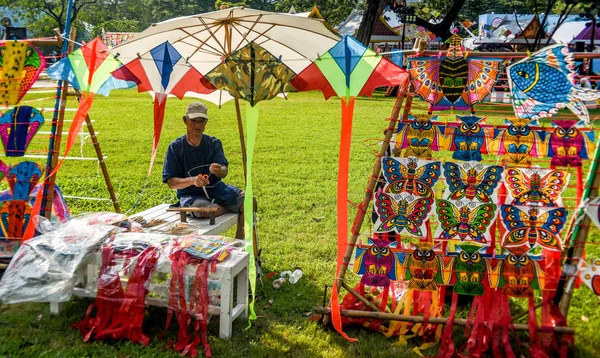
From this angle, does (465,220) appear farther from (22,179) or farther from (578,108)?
(22,179)

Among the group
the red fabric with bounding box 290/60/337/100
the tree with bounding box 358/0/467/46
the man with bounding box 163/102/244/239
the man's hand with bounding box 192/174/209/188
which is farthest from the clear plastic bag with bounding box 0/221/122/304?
the tree with bounding box 358/0/467/46

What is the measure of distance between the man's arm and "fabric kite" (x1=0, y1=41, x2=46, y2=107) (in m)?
1.33

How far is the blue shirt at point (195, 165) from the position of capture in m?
4.59

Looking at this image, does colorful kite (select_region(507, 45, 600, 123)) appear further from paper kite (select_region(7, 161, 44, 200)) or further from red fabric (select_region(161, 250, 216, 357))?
paper kite (select_region(7, 161, 44, 200))

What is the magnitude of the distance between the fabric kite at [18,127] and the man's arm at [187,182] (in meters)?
1.15

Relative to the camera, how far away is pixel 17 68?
4.10 m

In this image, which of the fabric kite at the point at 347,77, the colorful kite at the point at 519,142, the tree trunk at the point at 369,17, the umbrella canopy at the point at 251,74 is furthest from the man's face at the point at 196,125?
the tree trunk at the point at 369,17

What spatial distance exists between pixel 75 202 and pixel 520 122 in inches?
209

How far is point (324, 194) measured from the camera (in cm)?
693

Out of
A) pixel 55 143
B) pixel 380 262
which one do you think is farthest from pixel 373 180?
pixel 55 143

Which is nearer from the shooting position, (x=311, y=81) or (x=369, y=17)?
(x=311, y=81)

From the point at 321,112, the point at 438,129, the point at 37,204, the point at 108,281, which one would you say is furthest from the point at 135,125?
the point at 438,129

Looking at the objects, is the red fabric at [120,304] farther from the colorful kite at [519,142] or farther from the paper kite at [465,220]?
the colorful kite at [519,142]

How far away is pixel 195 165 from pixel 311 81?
1.35 meters
